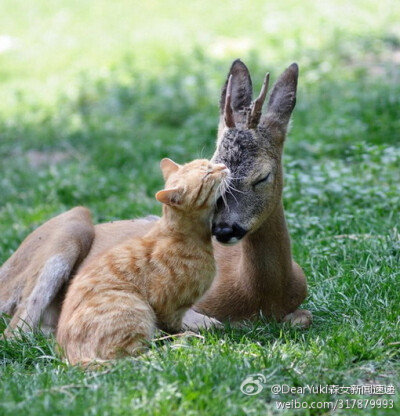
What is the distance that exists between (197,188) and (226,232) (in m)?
A: 0.35

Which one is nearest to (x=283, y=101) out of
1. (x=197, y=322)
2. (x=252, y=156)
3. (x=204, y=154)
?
(x=252, y=156)

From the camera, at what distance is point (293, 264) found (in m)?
6.55

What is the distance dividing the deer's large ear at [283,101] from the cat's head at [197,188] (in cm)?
80

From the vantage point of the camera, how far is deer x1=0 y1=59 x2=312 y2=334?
6039 millimetres

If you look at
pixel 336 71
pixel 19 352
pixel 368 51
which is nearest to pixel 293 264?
pixel 19 352

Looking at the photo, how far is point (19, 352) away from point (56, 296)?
0.70 metres

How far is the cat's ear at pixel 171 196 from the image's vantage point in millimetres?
5598

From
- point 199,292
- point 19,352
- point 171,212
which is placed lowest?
point 19,352

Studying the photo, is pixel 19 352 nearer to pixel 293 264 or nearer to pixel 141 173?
pixel 293 264

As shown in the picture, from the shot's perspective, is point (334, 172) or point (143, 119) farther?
point (143, 119)

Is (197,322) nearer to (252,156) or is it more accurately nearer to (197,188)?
(197,188)

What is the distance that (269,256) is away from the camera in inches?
247

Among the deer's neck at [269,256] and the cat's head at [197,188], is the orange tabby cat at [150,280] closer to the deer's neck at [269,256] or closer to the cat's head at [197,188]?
the cat's head at [197,188]

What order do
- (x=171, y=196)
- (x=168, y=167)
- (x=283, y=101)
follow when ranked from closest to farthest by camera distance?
(x=171, y=196) → (x=168, y=167) → (x=283, y=101)
